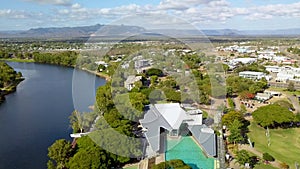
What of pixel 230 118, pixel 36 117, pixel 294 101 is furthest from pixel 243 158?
pixel 36 117

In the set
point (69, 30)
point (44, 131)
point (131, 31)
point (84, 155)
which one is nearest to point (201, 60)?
point (131, 31)

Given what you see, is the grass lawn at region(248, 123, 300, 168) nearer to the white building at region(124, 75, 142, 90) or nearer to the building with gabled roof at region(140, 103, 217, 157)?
the building with gabled roof at region(140, 103, 217, 157)

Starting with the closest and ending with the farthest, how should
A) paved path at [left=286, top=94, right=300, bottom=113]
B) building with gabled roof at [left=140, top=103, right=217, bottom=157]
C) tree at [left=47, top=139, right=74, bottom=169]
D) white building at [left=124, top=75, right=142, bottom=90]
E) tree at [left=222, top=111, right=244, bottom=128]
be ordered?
tree at [left=47, top=139, right=74, bottom=169] → building with gabled roof at [left=140, top=103, right=217, bottom=157] → tree at [left=222, top=111, right=244, bottom=128] → paved path at [left=286, top=94, right=300, bottom=113] → white building at [left=124, top=75, right=142, bottom=90]

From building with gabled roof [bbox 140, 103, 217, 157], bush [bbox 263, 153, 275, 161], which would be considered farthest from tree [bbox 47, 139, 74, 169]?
bush [bbox 263, 153, 275, 161]

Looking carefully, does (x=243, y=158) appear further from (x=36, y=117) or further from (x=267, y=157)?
(x=36, y=117)

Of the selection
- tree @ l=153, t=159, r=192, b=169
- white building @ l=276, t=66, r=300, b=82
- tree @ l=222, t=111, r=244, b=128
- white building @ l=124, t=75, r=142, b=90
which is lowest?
tree @ l=153, t=159, r=192, b=169

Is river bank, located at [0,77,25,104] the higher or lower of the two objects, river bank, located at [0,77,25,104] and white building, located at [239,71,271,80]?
the lower
